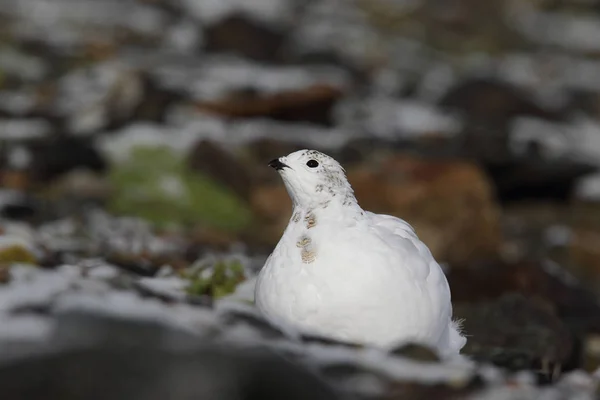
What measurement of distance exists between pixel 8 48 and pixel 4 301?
17752mm

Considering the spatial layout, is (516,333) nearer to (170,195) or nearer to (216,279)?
(216,279)

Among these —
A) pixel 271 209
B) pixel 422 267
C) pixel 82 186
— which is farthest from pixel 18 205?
pixel 422 267

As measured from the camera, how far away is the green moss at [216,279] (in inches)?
253

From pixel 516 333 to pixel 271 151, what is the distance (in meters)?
9.08

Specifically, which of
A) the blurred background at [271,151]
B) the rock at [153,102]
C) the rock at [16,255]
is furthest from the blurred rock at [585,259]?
the rock at [16,255]

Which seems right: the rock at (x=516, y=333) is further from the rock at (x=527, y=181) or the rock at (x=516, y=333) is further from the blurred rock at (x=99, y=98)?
the blurred rock at (x=99, y=98)

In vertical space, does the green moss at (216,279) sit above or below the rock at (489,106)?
below

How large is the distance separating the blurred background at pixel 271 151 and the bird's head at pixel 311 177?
915mm

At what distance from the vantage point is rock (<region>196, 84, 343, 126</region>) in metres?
17.9

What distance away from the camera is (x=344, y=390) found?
4254 mm

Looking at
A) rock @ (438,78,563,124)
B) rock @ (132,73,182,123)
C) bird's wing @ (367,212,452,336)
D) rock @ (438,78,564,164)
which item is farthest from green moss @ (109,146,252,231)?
rock @ (438,78,563,124)

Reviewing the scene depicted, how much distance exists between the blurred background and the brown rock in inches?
1.2

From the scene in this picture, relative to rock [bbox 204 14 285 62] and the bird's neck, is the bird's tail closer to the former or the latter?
the bird's neck

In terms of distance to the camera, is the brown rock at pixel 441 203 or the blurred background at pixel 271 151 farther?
the brown rock at pixel 441 203
